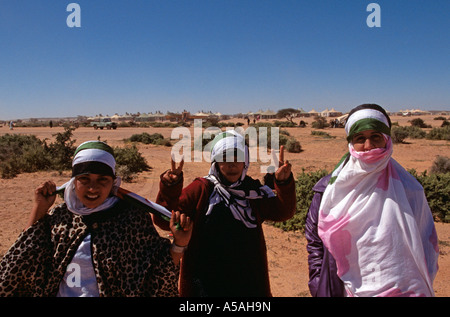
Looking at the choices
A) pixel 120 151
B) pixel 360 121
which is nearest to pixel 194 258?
pixel 360 121

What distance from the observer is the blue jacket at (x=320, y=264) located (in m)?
1.98

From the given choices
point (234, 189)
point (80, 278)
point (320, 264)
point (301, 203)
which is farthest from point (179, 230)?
point (301, 203)

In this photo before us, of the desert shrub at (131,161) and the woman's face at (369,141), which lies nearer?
the woman's face at (369,141)

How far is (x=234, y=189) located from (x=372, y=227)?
91 centimetres

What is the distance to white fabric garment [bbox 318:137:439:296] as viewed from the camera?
1834 mm

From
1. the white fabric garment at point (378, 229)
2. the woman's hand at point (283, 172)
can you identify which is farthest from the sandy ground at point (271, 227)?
the woman's hand at point (283, 172)

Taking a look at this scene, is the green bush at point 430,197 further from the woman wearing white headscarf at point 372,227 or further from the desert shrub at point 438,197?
the woman wearing white headscarf at point 372,227

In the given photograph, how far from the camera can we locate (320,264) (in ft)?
6.73

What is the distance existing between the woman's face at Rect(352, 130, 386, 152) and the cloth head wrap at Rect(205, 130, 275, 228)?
0.69 m

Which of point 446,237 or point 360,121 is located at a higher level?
point 360,121

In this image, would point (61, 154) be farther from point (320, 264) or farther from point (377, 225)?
point (377, 225)

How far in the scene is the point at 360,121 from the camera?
200 cm
